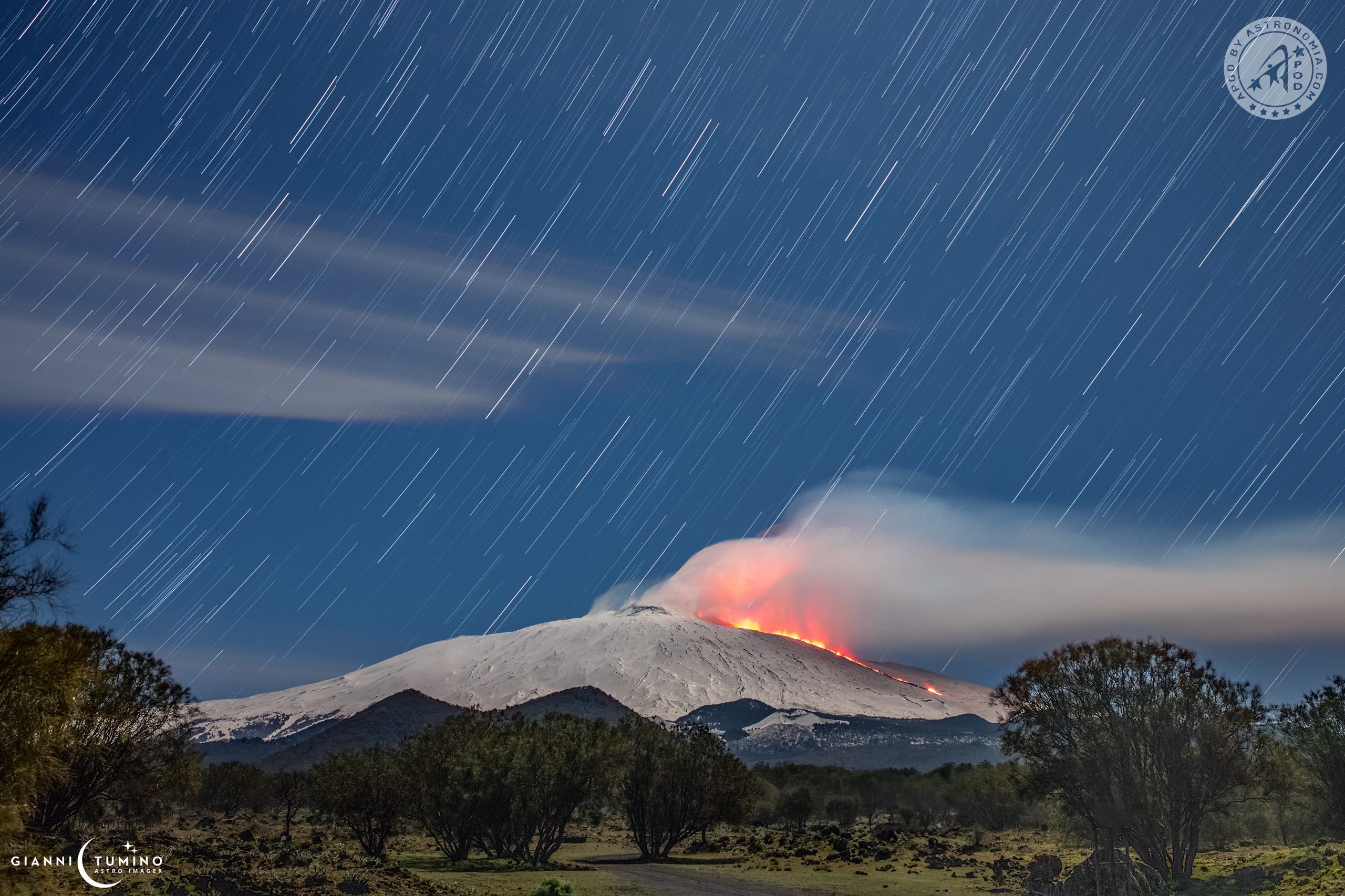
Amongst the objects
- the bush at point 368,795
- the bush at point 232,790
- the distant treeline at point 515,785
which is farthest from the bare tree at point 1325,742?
the bush at point 232,790

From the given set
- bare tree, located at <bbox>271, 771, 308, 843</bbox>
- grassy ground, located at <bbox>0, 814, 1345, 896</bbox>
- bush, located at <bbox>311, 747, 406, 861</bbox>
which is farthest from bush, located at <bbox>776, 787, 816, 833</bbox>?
bush, located at <bbox>311, 747, 406, 861</bbox>

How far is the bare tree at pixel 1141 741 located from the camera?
3731 cm

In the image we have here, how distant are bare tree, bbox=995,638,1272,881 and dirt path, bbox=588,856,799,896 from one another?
1348cm

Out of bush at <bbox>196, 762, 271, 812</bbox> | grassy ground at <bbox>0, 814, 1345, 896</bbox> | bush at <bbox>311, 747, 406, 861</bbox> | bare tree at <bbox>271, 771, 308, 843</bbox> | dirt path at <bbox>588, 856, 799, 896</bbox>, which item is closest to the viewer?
grassy ground at <bbox>0, 814, 1345, 896</bbox>

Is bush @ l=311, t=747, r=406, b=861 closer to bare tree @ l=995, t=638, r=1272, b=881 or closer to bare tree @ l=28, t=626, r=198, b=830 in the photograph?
bare tree @ l=28, t=626, r=198, b=830

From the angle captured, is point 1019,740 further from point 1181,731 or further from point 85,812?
point 85,812

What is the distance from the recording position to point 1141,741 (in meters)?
38.0

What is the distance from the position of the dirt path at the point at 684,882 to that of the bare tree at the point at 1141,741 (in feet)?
44.2

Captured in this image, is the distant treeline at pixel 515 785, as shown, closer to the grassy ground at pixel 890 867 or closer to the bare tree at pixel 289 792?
the grassy ground at pixel 890 867

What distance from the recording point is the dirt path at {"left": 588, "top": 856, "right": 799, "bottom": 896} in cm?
4231

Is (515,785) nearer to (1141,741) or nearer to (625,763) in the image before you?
(625,763)

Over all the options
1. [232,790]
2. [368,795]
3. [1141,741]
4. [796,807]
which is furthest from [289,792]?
[1141,741]

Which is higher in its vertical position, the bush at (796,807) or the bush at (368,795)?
the bush at (368,795)

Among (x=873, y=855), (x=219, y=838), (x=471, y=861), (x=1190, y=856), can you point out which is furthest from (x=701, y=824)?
(x=1190, y=856)
